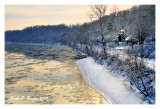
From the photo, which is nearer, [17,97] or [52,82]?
[17,97]

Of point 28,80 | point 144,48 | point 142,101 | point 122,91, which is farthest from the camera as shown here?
point 144,48

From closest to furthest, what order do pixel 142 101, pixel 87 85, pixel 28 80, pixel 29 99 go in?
pixel 142 101, pixel 29 99, pixel 87 85, pixel 28 80

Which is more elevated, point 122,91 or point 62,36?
point 62,36

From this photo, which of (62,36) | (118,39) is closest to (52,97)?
(118,39)

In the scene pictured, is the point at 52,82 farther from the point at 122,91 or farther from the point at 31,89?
the point at 122,91

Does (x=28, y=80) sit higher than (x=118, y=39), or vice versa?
(x=118, y=39)

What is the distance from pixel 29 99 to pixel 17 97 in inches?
28.4

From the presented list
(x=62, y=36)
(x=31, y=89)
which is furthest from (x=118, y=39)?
(x=62, y=36)

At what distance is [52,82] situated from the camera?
971 cm

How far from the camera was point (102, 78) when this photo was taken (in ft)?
33.5
